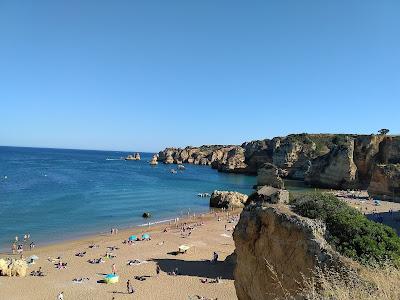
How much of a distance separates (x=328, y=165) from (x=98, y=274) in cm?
5580

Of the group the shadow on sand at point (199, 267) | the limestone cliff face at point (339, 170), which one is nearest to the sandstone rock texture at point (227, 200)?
the shadow on sand at point (199, 267)

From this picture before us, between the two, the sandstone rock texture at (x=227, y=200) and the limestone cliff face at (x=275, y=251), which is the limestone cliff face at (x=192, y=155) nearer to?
the sandstone rock texture at (x=227, y=200)

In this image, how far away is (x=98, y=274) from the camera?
80.7 ft

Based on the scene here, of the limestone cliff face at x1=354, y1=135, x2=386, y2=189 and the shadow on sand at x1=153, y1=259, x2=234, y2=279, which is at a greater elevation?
the limestone cliff face at x1=354, y1=135, x2=386, y2=189

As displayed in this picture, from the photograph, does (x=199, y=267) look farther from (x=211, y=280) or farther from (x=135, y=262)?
(x=135, y=262)

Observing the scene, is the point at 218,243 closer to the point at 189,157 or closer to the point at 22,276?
the point at 22,276

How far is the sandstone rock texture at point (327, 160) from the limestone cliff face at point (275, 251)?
48.1 metres

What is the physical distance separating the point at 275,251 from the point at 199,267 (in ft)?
54.5

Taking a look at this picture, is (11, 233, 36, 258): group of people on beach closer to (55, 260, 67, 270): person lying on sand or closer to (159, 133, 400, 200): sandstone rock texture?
(55, 260, 67, 270): person lying on sand

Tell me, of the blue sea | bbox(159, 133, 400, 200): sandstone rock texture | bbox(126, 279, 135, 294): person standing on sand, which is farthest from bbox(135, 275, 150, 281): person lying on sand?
bbox(159, 133, 400, 200): sandstone rock texture

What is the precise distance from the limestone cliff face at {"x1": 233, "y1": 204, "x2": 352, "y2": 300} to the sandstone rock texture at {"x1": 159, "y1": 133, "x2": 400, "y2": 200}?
4808 cm

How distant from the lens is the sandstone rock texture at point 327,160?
2709 inches

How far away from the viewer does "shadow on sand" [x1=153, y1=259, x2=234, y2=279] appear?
2348 cm

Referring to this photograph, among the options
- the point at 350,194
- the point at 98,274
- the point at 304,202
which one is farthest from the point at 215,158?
the point at 304,202
